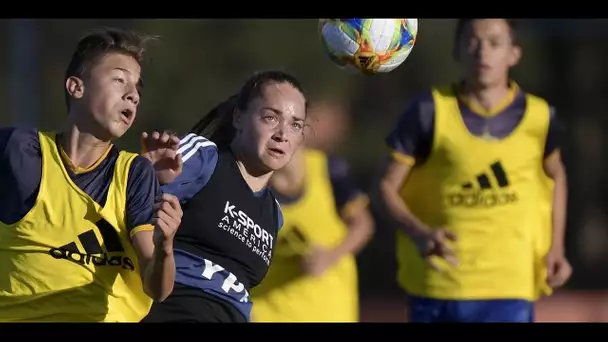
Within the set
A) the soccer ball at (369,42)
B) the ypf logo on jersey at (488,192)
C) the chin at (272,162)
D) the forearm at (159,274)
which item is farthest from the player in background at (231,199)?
the ypf logo on jersey at (488,192)

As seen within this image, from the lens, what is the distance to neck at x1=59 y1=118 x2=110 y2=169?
3953 mm

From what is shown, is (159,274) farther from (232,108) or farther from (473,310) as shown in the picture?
(473,310)

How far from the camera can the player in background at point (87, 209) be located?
3896 mm

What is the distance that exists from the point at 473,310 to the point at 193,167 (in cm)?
181

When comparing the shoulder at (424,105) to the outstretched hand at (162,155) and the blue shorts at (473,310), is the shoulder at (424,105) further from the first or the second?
the outstretched hand at (162,155)

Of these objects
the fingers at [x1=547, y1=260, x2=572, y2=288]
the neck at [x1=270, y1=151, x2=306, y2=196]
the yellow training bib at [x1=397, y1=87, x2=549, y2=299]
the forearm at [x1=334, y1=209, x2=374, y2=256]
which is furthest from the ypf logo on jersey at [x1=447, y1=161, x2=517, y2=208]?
the neck at [x1=270, y1=151, x2=306, y2=196]

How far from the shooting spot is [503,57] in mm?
5418

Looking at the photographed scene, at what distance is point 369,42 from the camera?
454 cm

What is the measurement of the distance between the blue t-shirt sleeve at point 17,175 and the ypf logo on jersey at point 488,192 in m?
2.10

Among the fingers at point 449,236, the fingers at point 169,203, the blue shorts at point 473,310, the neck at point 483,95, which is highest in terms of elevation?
the neck at point 483,95

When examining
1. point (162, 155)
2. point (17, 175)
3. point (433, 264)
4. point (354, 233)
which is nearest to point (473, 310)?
point (433, 264)

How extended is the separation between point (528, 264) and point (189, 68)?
14.5 ft

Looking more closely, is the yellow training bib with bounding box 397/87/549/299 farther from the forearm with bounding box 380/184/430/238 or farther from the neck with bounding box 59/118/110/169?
the neck with bounding box 59/118/110/169
